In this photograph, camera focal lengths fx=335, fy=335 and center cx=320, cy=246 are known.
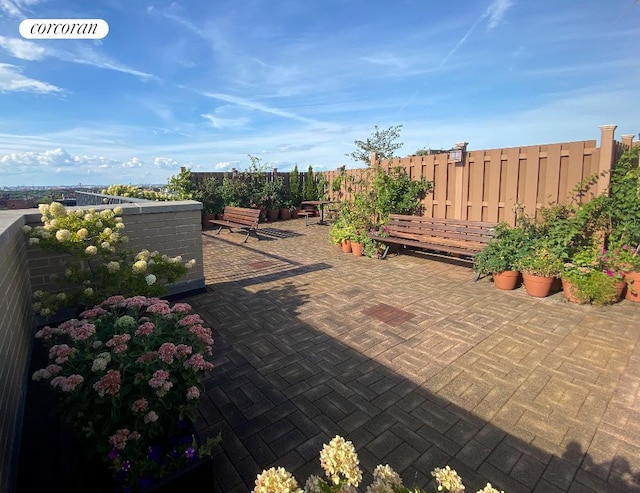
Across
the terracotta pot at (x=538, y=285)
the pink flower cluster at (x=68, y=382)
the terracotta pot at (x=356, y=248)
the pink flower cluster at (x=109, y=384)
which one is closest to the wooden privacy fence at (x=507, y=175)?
the terracotta pot at (x=538, y=285)

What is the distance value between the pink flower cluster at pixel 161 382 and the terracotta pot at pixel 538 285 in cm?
494

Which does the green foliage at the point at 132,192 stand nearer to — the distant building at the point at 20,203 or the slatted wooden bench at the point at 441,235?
the distant building at the point at 20,203

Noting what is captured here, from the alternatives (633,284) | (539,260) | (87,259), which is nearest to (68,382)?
(87,259)

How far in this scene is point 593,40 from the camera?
19.3 feet

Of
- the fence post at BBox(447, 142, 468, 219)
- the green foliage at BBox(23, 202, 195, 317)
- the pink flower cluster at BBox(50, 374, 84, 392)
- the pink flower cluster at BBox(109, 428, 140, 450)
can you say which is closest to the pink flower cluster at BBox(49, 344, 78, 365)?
the pink flower cluster at BBox(50, 374, 84, 392)

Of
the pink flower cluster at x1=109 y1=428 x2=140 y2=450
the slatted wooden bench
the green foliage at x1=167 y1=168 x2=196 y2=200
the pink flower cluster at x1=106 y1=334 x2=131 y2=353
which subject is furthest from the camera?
the green foliage at x1=167 y1=168 x2=196 y2=200

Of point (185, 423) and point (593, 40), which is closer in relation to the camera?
point (185, 423)

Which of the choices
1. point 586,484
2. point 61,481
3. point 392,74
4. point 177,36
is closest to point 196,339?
point 61,481

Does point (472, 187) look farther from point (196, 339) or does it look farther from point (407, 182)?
point (196, 339)

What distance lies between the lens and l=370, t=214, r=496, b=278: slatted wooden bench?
5.98m

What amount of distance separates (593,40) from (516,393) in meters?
6.62

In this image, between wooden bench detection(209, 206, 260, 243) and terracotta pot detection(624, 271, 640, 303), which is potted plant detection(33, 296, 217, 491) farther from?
wooden bench detection(209, 206, 260, 243)

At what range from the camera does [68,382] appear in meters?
1.59

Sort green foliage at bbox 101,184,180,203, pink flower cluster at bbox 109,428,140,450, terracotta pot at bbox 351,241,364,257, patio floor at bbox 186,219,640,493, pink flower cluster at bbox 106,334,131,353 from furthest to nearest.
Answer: green foliage at bbox 101,184,180,203, terracotta pot at bbox 351,241,364,257, patio floor at bbox 186,219,640,493, pink flower cluster at bbox 106,334,131,353, pink flower cluster at bbox 109,428,140,450
